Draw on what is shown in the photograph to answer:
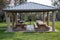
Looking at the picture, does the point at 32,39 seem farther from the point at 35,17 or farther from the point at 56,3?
the point at 56,3

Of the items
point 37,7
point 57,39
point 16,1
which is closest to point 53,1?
point 16,1

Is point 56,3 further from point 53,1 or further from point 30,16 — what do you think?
point 30,16

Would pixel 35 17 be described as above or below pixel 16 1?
below

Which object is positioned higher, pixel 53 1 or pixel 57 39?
pixel 53 1

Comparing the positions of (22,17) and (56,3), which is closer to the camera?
(22,17)

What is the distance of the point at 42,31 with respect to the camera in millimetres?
13461

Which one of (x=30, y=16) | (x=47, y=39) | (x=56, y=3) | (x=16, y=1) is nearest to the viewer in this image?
(x=47, y=39)

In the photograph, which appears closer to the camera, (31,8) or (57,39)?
(57,39)

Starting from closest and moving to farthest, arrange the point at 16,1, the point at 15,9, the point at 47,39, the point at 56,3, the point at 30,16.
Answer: the point at 47,39 → the point at 15,9 → the point at 30,16 → the point at 16,1 → the point at 56,3

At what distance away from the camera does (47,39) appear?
10039 mm

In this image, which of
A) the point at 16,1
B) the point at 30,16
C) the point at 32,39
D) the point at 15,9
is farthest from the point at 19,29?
the point at 16,1

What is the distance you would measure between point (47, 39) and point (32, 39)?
862 mm

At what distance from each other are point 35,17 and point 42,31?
1189 cm

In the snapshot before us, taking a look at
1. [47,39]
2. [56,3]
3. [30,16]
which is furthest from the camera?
[56,3]
